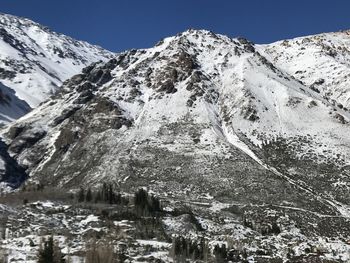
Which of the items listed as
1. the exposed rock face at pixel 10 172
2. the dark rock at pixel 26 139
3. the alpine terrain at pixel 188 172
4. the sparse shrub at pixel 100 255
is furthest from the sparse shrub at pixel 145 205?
the dark rock at pixel 26 139

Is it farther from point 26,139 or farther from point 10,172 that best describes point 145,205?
point 26,139

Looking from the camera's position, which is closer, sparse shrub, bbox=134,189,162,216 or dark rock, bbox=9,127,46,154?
sparse shrub, bbox=134,189,162,216

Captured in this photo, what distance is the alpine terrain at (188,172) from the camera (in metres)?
85.3

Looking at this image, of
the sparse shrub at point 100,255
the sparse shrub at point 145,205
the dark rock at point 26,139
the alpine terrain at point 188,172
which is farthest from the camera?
the dark rock at point 26,139

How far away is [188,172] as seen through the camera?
140500mm

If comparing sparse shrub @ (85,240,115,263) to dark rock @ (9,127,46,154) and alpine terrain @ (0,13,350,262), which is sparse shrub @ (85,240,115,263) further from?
dark rock @ (9,127,46,154)

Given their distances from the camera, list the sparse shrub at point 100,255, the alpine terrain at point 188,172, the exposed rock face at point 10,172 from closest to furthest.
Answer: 1. the sparse shrub at point 100,255
2. the alpine terrain at point 188,172
3. the exposed rock face at point 10,172

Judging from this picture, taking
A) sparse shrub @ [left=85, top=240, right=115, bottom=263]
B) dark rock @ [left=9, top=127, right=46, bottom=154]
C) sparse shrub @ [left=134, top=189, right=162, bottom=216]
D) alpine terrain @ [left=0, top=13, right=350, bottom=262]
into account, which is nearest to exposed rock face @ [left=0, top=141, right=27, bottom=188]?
alpine terrain @ [left=0, top=13, right=350, bottom=262]

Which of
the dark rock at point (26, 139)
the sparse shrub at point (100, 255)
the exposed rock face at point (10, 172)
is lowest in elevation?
the sparse shrub at point (100, 255)

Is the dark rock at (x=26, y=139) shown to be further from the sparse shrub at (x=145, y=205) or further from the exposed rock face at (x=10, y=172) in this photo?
the sparse shrub at (x=145, y=205)

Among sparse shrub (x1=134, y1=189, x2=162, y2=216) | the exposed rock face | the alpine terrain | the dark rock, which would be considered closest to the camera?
the alpine terrain

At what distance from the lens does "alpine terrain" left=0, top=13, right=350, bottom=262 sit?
8531 cm

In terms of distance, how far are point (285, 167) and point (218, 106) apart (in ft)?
134

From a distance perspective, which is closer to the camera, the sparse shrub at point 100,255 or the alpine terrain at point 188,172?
the sparse shrub at point 100,255
